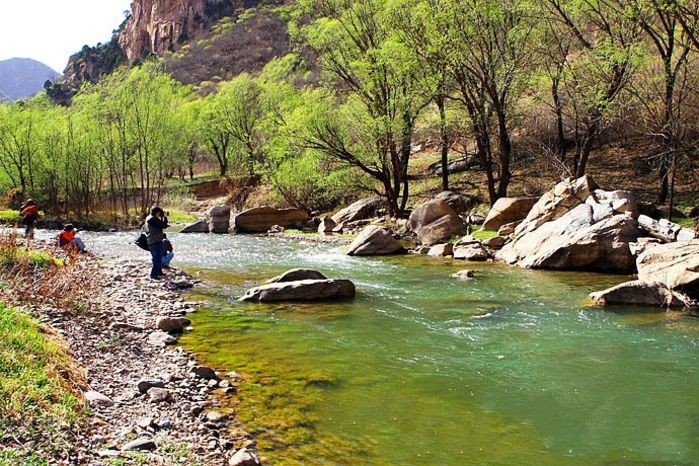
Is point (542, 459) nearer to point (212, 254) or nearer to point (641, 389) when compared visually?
point (641, 389)

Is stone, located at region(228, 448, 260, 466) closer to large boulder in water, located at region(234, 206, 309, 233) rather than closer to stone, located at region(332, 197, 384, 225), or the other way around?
stone, located at region(332, 197, 384, 225)

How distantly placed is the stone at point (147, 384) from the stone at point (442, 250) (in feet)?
51.3

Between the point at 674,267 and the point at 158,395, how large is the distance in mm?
12333

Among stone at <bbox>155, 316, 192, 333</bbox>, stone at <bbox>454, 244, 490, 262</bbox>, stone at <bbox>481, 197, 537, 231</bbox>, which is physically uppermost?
stone at <bbox>481, 197, 537, 231</bbox>

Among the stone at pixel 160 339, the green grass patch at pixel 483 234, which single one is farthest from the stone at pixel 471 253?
the stone at pixel 160 339

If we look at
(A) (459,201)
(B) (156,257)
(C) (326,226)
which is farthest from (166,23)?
(B) (156,257)

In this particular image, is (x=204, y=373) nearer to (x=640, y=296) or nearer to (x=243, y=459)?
(x=243, y=459)

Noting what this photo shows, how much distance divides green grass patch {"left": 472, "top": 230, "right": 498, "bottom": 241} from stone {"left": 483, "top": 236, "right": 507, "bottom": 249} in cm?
75

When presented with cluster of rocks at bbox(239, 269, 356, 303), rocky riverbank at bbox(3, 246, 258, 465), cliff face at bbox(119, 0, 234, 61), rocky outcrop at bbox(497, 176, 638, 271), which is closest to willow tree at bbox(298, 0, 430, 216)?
rocky outcrop at bbox(497, 176, 638, 271)

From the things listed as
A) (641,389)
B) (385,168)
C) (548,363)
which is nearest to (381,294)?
(548,363)

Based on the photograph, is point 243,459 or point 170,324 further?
point 170,324

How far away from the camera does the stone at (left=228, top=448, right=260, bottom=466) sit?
5.65 meters

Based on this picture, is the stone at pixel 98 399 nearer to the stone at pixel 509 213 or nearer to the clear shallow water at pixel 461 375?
the clear shallow water at pixel 461 375

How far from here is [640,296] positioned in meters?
13.1
